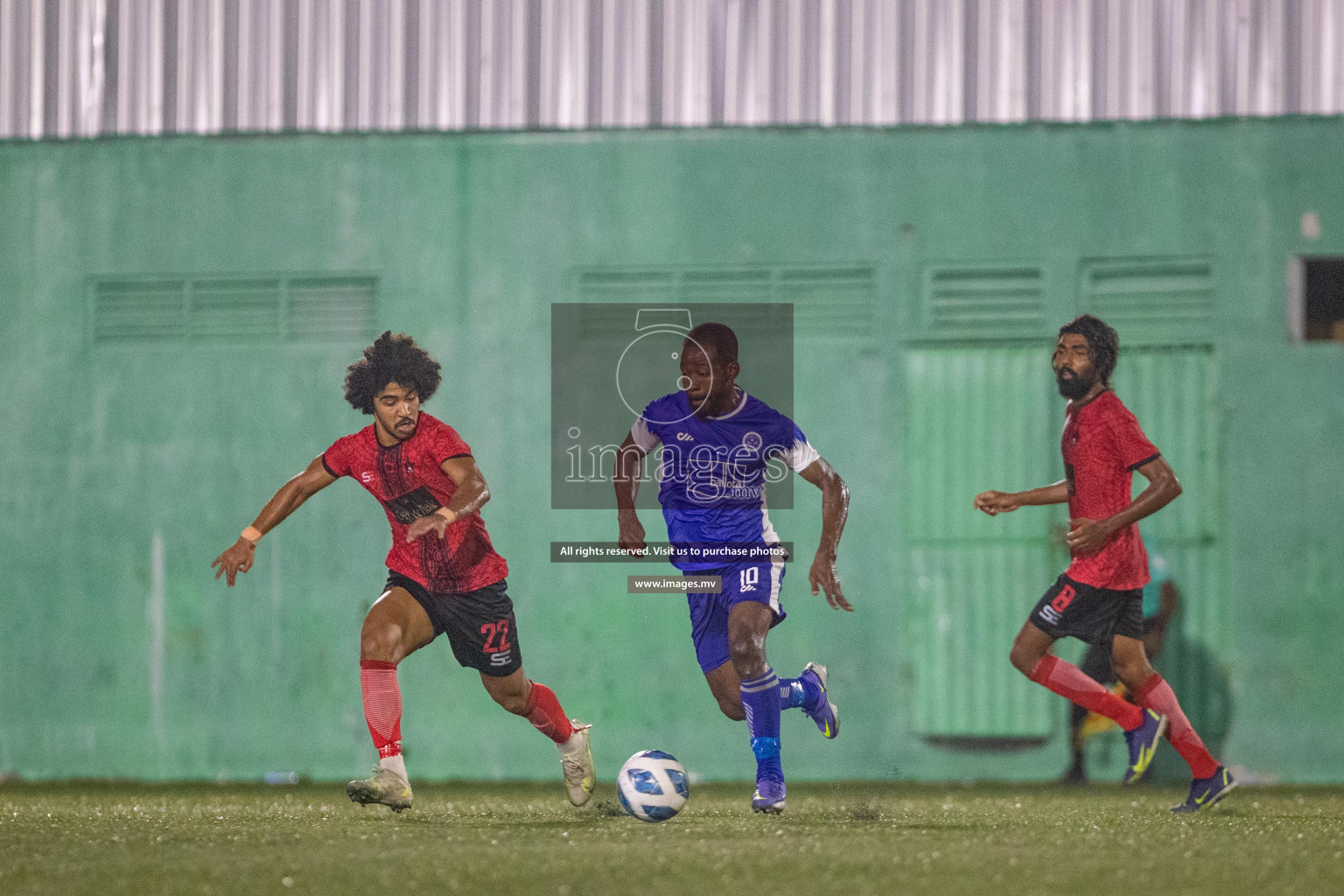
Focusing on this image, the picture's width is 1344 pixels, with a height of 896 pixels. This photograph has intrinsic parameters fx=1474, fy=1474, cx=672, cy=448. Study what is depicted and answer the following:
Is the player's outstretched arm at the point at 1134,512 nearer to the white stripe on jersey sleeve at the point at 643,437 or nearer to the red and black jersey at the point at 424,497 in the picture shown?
the white stripe on jersey sleeve at the point at 643,437

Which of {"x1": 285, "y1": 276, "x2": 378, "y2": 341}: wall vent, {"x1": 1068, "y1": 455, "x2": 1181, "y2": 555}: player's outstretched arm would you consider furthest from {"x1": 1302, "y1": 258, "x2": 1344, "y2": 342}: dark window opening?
{"x1": 285, "y1": 276, "x2": 378, "y2": 341}: wall vent

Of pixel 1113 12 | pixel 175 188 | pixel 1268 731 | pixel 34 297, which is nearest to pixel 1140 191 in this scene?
pixel 1113 12

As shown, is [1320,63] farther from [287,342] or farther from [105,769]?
[105,769]

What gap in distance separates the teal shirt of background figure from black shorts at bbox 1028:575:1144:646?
2.47m

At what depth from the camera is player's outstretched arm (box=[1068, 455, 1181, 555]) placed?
261 inches

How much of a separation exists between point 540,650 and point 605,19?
420cm

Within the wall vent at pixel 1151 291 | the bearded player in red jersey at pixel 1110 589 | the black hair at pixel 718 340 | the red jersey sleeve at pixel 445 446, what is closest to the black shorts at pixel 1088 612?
the bearded player in red jersey at pixel 1110 589

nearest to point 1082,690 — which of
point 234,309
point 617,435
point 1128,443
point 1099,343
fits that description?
point 1128,443

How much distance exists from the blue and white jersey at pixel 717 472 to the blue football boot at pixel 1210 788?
226cm

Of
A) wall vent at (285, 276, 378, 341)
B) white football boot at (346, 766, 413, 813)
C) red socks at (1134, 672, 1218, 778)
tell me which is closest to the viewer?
white football boot at (346, 766, 413, 813)

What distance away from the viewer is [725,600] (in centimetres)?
657

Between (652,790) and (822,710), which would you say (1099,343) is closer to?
(822,710)

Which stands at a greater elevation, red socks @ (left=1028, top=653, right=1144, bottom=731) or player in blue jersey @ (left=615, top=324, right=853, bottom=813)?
player in blue jersey @ (left=615, top=324, right=853, bottom=813)

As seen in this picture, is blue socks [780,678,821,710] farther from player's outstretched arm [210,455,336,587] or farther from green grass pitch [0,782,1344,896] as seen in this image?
player's outstretched arm [210,455,336,587]
